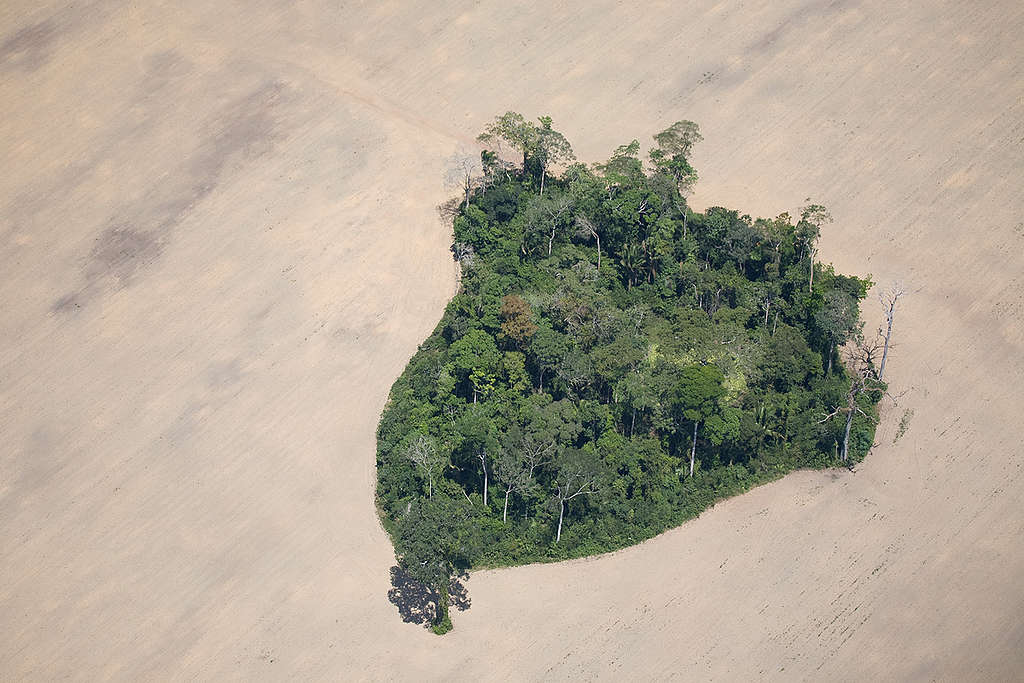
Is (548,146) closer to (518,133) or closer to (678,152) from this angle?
(518,133)

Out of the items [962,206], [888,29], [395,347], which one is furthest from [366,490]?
[888,29]

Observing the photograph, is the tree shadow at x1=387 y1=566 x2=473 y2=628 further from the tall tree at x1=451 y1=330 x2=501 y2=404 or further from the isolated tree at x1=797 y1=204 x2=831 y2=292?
the isolated tree at x1=797 y1=204 x2=831 y2=292

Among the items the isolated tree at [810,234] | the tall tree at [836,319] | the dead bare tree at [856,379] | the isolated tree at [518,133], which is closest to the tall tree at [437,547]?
the dead bare tree at [856,379]

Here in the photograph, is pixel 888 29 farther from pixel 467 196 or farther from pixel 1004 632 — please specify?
pixel 1004 632

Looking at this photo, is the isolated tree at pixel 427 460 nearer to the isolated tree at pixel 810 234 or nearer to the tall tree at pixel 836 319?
the tall tree at pixel 836 319

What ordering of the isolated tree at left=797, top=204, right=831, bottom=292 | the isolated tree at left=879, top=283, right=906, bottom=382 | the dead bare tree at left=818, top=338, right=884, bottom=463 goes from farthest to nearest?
the isolated tree at left=797, top=204, right=831, bottom=292 < the isolated tree at left=879, top=283, right=906, bottom=382 < the dead bare tree at left=818, top=338, right=884, bottom=463

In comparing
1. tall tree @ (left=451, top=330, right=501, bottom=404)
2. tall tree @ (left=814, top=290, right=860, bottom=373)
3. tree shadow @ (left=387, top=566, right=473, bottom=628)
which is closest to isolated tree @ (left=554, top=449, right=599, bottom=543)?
A: tree shadow @ (left=387, top=566, right=473, bottom=628)
